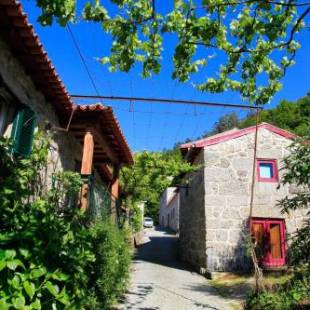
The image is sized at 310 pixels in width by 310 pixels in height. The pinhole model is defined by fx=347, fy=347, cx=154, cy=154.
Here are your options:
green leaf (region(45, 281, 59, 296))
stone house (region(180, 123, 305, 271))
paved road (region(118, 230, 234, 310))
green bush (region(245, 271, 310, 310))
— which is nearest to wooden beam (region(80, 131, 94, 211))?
paved road (region(118, 230, 234, 310))

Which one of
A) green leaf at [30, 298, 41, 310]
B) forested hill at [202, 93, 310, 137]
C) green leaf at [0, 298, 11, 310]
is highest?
forested hill at [202, 93, 310, 137]

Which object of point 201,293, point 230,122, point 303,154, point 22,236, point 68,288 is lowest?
point 201,293

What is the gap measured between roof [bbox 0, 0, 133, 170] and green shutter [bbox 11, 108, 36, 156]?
68cm

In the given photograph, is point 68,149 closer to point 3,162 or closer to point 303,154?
point 3,162

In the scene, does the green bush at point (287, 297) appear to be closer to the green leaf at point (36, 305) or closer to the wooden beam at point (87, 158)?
the wooden beam at point (87, 158)

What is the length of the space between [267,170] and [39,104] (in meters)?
10.2

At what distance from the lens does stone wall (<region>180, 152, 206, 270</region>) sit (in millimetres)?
13695

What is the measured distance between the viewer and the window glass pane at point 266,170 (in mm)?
13859

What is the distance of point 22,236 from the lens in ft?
8.28

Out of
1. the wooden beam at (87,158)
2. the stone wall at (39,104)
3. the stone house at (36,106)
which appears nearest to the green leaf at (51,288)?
the stone house at (36,106)

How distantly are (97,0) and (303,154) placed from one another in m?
5.36

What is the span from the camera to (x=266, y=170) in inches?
550

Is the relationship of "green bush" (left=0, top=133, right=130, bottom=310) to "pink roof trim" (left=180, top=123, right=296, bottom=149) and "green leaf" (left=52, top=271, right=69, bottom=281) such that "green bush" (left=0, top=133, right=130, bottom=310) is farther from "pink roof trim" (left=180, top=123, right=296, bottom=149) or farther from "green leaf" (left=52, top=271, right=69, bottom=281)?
"pink roof trim" (left=180, top=123, right=296, bottom=149)

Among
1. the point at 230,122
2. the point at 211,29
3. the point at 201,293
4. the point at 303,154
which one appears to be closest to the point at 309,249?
the point at 303,154
